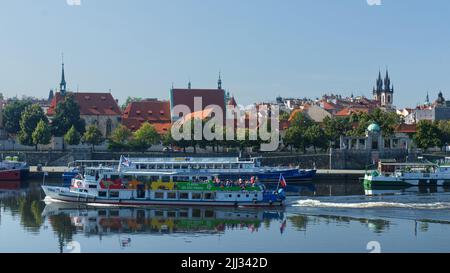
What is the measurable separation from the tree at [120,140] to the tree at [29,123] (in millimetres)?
7424

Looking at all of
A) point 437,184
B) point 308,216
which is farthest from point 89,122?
point 308,216

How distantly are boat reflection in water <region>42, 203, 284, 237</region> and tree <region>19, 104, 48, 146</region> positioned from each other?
126 feet

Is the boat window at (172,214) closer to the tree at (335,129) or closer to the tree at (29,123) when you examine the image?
the tree at (335,129)

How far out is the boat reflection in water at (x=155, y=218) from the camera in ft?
140

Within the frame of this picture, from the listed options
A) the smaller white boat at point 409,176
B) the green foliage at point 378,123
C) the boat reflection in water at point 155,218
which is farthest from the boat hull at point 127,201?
the green foliage at point 378,123

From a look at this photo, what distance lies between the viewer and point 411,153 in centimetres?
8144

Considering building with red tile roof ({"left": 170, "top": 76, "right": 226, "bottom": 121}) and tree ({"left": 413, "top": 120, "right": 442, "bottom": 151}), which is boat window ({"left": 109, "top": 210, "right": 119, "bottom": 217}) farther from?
building with red tile roof ({"left": 170, "top": 76, "right": 226, "bottom": 121})

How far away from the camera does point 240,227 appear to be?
1706 inches

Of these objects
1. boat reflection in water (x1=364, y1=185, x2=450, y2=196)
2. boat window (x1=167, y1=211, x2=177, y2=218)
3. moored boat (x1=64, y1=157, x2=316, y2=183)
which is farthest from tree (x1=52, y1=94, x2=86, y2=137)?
boat window (x1=167, y1=211, x2=177, y2=218)

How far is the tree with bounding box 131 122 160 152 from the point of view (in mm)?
87875

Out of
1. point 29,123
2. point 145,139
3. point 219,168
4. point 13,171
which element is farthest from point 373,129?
point 29,123

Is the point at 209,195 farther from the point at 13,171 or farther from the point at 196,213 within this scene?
the point at 13,171
